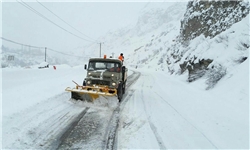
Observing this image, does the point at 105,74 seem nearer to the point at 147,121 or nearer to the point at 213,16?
the point at 147,121

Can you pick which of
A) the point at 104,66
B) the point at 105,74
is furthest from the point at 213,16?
the point at 105,74

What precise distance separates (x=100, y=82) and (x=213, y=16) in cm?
1850

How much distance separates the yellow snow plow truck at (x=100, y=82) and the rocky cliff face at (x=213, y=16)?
509 inches

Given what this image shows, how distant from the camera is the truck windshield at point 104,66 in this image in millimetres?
9156

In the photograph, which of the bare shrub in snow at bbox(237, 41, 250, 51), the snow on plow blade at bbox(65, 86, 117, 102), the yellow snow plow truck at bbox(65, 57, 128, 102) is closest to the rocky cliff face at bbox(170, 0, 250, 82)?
the bare shrub in snow at bbox(237, 41, 250, 51)

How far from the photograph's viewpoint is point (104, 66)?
9.23 metres

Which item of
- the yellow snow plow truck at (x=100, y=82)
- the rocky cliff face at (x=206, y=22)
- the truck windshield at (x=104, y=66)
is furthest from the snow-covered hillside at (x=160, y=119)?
the truck windshield at (x=104, y=66)

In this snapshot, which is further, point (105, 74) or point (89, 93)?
point (105, 74)

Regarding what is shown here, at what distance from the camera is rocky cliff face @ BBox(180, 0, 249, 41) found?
16891mm

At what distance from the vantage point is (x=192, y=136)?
4.61m

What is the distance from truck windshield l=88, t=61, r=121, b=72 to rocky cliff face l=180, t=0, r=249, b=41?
12.7 meters

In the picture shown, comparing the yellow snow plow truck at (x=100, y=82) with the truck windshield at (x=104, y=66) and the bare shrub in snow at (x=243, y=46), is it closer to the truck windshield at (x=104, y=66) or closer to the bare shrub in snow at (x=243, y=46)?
the truck windshield at (x=104, y=66)

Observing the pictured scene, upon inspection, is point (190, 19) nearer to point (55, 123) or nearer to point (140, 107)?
point (140, 107)

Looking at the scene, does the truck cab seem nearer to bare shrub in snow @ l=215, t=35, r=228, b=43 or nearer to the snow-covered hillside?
the snow-covered hillside
